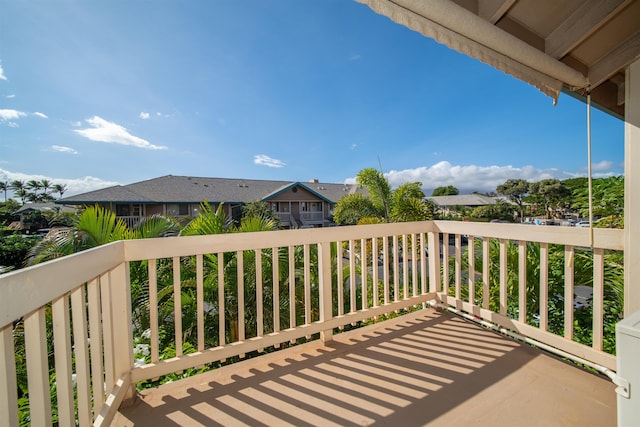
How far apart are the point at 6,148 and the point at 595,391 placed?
6258 mm

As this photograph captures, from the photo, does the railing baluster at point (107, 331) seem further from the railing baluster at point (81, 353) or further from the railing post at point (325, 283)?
the railing post at point (325, 283)

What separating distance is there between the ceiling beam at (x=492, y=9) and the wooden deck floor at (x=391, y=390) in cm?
202

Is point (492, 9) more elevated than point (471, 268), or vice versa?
point (492, 9)

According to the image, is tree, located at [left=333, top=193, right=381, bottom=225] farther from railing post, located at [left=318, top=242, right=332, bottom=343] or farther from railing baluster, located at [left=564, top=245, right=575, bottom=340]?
railing baluster, located at [left=564, top=245, right=575, bottom=340]

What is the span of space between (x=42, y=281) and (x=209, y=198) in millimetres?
16978

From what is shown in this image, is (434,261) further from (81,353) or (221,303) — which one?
(81,353)

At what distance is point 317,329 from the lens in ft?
6.73

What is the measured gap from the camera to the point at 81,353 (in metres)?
1.05

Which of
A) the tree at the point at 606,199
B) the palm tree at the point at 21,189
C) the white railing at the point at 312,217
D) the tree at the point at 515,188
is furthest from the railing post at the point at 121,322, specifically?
the tree at the point at 515,188

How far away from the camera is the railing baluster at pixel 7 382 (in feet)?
2.00

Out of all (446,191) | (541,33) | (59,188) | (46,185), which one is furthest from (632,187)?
(446,191)

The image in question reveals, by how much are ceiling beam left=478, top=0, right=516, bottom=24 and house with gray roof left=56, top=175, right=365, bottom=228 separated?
13.3 metres

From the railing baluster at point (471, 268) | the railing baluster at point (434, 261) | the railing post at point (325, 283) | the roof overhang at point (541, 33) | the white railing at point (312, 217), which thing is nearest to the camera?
the roof overhang at point (541, 33)

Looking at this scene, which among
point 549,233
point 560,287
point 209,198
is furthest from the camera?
point 209,198
